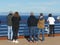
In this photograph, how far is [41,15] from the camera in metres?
17.7

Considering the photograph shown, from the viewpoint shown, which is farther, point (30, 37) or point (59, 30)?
point (59, 30)

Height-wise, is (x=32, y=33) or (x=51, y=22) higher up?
(x=51, y=22)

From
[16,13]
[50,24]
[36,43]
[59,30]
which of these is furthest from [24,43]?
[59,30]

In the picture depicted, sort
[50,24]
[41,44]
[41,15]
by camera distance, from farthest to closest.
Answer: [50,24] → [41,15] → [41,44]

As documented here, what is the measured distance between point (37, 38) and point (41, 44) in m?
1.53

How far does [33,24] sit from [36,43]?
1.17 m

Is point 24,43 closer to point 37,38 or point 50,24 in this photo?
point 37,38

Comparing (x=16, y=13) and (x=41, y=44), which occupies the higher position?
(x=16, y=13)

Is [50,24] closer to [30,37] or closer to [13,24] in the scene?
[30,37]

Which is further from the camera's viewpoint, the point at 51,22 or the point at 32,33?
the point at 51,22

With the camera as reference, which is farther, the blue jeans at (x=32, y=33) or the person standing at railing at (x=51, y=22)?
the person standing at railing at (x=51, y=22)

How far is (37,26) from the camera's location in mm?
17859

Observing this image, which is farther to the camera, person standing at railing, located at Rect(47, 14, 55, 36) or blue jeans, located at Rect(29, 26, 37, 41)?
person standing at railing, located at Rect(47, 14, 55, 36)

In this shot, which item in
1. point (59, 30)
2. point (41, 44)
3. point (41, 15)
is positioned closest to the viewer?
point (41, 44)
